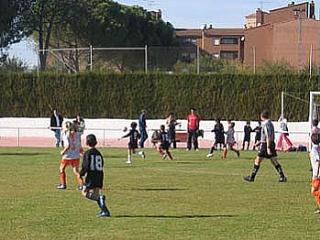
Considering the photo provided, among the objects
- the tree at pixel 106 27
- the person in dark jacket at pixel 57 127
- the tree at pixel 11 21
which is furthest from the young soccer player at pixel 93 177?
the tree at pixel 106 27

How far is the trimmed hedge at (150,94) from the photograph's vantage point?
52.9 metres

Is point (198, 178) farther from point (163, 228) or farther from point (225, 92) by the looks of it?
point (225, 92)

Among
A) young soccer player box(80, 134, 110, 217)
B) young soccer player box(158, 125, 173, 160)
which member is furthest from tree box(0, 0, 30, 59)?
young soccer player box(80, 134, 110, 217)

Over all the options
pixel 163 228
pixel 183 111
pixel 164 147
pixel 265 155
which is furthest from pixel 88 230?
pixel 183 111

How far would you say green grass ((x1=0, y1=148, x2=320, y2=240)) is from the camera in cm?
1388

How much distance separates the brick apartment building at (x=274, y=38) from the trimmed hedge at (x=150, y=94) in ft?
13.4

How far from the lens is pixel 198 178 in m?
24.4

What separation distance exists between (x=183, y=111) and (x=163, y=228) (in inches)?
1548

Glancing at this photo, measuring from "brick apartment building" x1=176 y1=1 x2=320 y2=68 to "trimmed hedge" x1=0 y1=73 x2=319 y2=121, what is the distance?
13.4ft

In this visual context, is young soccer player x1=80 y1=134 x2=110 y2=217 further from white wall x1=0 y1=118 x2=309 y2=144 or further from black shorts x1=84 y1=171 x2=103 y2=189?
white wall x1=0 y1=118 x2=309 y2=144

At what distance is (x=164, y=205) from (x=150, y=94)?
121ft

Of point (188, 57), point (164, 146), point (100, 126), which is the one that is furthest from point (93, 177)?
point (188, 57)

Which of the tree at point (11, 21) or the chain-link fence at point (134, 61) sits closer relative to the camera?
the chain-link fence at point (134, 61)

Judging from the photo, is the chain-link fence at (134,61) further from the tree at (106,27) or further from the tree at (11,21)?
the tree at (106,27)
